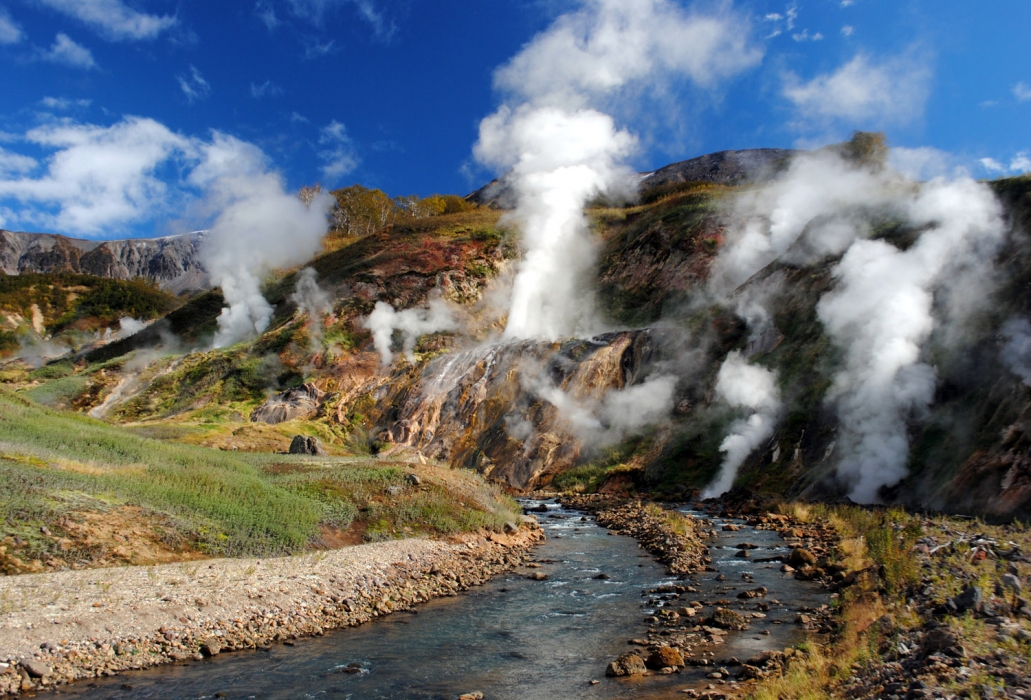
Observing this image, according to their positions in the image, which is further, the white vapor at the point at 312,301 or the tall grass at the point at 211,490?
the white vapor at the point at 312,301

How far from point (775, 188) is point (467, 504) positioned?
51187 mm

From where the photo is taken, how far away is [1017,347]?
24.1 metres

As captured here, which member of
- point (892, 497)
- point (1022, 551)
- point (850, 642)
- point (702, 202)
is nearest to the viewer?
point (850, 642)

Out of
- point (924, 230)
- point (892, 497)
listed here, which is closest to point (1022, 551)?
point (892, 497)

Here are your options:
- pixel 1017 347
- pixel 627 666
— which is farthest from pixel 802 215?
pixel 627 666

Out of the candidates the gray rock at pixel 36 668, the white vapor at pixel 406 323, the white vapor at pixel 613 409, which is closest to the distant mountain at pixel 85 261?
the white vapor at pixel 406 323

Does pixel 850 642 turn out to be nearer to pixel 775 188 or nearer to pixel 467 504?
pixel 467 504

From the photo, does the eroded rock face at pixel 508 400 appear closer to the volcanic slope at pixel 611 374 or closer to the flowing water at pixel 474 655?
the volcanic slope at pixel 611 374

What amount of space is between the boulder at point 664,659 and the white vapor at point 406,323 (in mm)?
49374

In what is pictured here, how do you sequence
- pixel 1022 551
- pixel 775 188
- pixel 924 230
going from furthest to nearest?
1. pixel 775 188
2. pixel 924 230
3. pixel 1022 551

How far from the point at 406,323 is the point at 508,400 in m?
18.9

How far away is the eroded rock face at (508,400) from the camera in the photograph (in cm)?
4409

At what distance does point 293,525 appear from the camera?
19.1 meters

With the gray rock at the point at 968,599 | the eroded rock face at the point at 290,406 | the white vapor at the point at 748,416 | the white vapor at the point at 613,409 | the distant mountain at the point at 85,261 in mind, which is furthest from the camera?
the distant mountain at the point at 85,261
